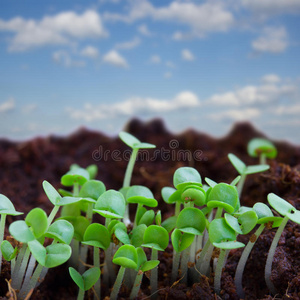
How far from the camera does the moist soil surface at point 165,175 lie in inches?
34.2

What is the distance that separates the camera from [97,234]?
798 mm

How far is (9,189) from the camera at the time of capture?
1.53m

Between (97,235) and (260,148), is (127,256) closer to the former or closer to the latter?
(97,235)

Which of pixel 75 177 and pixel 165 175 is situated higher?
pixel 75 177

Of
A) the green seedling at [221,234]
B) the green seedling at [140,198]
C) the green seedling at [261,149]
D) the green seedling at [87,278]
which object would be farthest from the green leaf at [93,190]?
the green seedling at [261,149]

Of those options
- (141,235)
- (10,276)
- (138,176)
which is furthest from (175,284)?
(138,176)

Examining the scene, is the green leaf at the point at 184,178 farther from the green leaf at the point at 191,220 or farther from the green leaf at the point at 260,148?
the green leaf at the point at 260,148

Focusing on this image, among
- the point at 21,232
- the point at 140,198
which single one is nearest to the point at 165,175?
the point at 140,198

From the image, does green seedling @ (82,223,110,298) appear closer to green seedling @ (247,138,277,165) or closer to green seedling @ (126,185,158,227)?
green seedling @ (126,185,158,227)

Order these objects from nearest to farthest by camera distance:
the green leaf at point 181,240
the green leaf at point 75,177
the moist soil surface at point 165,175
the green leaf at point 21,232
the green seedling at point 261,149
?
1. the green leaf at point 21,232
2. the green leaf at point 181,240
3. the moist soil surface at point 165,175
4. the green leaf at point 75,177
5. the green seedling at point 261,149

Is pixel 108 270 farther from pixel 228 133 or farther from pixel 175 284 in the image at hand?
pixel 228 133

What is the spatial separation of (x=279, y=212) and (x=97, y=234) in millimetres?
388

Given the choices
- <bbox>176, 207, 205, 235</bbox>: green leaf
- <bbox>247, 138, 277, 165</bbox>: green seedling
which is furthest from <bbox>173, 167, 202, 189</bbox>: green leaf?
<bbox>247, 138, 277, 165</bbox>: green seedling

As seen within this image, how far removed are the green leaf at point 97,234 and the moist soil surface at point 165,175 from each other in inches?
7.2
